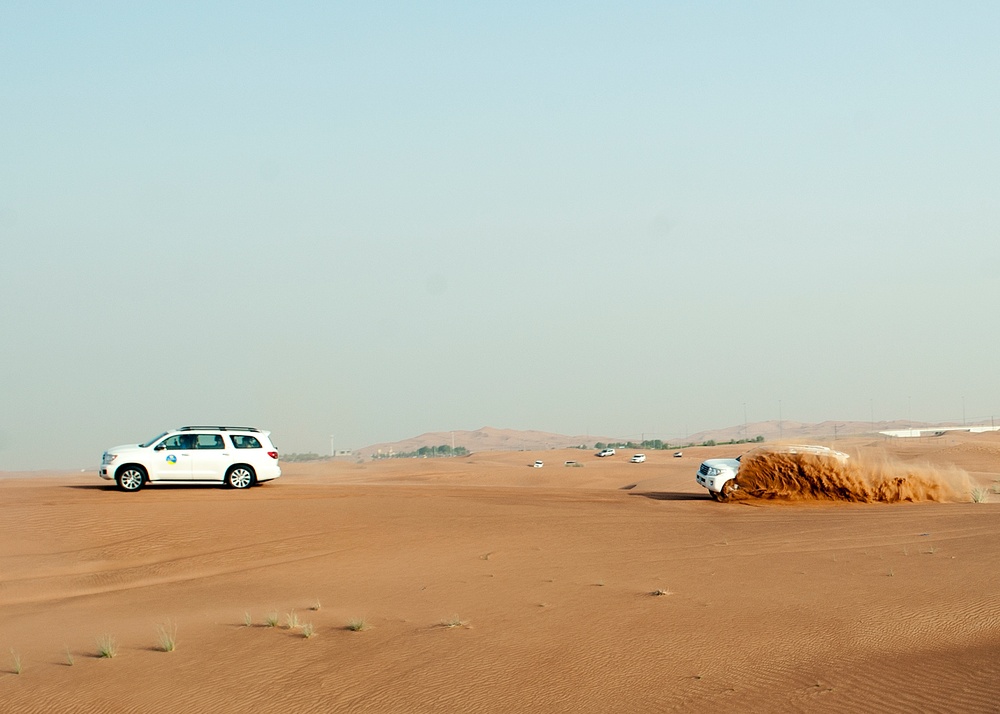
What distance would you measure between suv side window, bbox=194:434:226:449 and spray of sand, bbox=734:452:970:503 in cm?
1436

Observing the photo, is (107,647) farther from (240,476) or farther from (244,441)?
(244,441)

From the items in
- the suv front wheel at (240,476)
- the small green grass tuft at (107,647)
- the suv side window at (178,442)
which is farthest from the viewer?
the suv front wheel at (240,476)

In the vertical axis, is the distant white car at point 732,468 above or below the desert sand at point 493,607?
above

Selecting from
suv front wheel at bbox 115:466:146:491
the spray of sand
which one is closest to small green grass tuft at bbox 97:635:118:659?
suv front wheel at bbox 115:466:146:491

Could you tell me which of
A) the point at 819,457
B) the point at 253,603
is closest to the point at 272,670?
the point at 253,603

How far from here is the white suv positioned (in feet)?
78.2

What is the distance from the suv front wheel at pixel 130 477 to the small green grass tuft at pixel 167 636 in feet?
45.9

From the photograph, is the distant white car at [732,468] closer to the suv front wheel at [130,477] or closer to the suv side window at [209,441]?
the suv side window at [209,441]

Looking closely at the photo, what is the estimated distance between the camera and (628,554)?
15.0 meters

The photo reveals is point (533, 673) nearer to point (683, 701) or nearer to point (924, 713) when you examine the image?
point (683, 701)

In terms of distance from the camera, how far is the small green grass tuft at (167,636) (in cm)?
945

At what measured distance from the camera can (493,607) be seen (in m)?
11.2

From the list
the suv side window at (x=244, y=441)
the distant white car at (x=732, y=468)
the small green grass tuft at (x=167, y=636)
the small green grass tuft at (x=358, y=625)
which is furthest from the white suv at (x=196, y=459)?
the small green grass tuft at (x=358, y=625)

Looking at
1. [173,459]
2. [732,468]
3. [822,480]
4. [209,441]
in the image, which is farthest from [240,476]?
[822,480]
